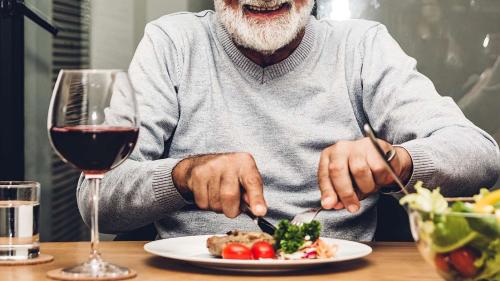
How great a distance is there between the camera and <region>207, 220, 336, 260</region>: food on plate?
1.16 m

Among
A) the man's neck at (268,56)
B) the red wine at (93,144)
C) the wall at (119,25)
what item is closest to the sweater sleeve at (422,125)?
the man's neck at (268,56)

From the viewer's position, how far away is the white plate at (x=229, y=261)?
3.59 feet

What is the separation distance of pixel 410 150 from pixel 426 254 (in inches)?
26.5

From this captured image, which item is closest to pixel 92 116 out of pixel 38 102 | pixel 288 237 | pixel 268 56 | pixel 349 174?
pixel 288 237

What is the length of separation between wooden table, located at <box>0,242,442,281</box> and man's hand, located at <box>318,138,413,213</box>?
10 cm

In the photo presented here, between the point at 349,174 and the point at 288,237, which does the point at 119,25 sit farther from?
the point at 288,237

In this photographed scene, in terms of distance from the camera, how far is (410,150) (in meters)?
1.56

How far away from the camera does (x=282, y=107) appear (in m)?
1.93

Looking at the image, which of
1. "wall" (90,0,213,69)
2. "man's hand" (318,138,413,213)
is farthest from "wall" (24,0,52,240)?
"man's hand" (318,138,413,213)

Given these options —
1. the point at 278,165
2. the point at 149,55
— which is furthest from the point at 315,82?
the point at 149,55

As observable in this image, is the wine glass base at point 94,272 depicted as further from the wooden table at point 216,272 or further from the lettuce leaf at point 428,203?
the lettuce leaf at point 428,203

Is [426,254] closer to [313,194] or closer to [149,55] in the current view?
[313,194]

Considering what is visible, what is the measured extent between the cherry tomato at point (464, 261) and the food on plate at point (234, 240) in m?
0.37

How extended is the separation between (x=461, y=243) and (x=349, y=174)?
0.48 m
